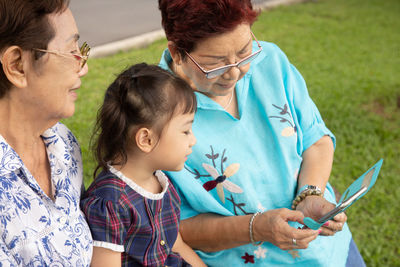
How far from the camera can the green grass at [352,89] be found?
370cm

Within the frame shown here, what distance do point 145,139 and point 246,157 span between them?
20.7 inches

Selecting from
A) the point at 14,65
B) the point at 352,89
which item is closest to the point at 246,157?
the point at 14,65

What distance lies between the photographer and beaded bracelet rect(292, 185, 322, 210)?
203 cm

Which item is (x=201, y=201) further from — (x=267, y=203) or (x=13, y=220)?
(x=13, y=220)

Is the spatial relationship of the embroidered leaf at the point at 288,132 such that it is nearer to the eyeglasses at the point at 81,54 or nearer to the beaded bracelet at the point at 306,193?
the beaded bracelet at the point at 306,193

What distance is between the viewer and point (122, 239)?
5.46 ft

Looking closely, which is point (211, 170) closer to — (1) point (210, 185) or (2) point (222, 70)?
(1) point (210, 185)

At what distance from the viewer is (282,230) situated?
6.04 feet

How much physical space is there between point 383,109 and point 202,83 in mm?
4106

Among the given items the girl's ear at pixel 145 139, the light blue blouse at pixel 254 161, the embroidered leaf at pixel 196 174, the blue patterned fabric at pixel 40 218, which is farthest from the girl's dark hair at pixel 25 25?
the embroidered leaf at pixel 196 174

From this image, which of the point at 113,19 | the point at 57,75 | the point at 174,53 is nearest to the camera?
the point at 57,75

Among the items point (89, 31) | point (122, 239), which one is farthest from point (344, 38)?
point (122, 239)

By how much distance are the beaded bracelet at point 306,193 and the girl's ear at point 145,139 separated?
735 millimetres

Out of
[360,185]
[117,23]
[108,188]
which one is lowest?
[117,23]
